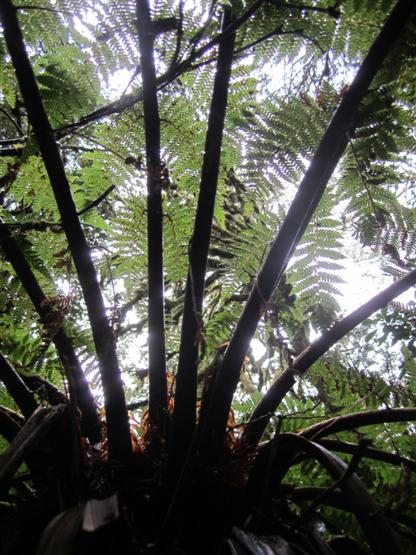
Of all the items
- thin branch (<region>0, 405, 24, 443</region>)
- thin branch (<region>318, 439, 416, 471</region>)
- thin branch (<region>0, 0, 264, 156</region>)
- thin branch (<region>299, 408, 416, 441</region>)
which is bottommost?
thin branch (<region>318, 439, 416, 471</region>)

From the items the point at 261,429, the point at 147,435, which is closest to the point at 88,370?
the point at 147,435

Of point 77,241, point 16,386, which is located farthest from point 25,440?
point 77,241

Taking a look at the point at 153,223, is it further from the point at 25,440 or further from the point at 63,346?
the point at 25,440

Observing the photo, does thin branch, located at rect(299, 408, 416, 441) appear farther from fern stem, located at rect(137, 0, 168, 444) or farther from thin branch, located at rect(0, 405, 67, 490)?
thin branch, located at rect(0, 405, 67, 490)

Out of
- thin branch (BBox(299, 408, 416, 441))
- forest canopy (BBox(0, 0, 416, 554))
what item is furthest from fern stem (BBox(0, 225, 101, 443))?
thin branch (BBox(299, 408, 416, 441))

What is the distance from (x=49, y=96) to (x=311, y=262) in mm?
1034

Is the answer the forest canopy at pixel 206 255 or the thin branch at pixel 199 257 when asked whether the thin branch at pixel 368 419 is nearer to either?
the forest canopy at pixel 206 255

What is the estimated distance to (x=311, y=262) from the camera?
1.44 metres

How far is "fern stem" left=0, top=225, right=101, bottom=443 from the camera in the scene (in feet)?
3.54

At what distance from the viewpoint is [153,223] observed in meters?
1.00

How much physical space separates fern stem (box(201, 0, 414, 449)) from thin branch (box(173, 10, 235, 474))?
74 millimetres

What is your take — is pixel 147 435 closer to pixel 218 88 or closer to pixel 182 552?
pixel 182 552

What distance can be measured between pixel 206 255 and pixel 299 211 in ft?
0.84

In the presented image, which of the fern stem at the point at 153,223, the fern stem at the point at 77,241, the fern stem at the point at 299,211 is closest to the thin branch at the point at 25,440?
the fern stem at the point at 77,241
